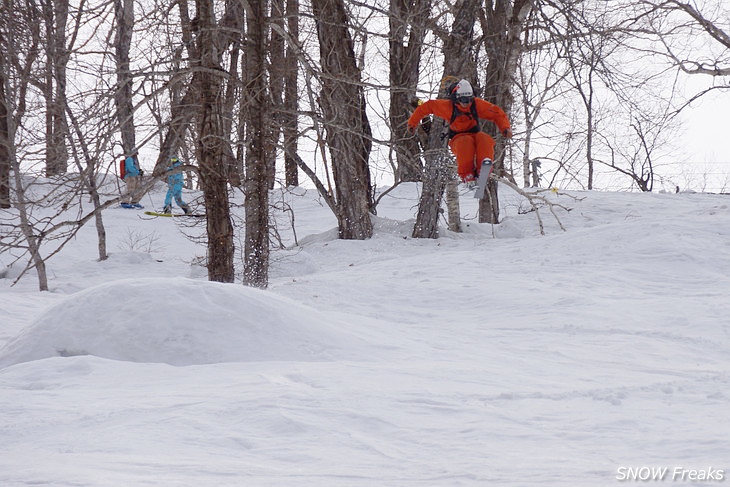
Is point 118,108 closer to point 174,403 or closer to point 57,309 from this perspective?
point 57,309

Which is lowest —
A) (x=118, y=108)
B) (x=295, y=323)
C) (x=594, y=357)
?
(x=594, y=357)

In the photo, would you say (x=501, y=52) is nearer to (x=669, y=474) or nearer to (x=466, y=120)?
(x=466, y=120)

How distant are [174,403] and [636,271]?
23.4 ft

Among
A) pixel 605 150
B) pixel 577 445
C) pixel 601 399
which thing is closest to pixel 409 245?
pixel 601 399

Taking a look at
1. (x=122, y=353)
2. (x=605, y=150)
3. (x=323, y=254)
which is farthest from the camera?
(x=605, y=150)

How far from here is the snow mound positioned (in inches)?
184

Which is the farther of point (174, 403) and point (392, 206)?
point (392, 206)

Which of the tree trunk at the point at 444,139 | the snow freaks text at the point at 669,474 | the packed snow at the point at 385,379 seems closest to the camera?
the snow freaks text at the point at 669,474

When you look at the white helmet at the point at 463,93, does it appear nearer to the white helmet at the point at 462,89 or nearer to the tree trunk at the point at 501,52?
the white helmet at the point at 462,89

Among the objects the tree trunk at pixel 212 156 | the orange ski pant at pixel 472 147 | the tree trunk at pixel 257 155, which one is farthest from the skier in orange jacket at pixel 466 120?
the tree trunk at pixel 212 156

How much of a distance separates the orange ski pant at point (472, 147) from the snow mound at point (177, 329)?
5072mm

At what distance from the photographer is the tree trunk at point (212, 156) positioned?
8305 mm

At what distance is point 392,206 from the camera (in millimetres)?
19219

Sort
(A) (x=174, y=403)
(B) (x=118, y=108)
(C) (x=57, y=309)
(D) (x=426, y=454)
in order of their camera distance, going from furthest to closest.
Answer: (B) (x=118, y=108) → (C) (x=57, y=309) → (A) (x=174, y=403) → (D) (x=426, y=454)
